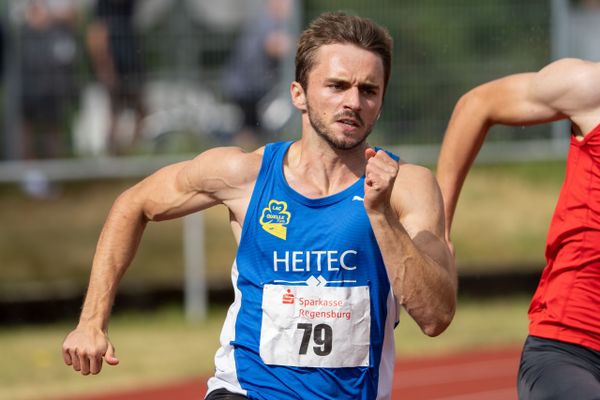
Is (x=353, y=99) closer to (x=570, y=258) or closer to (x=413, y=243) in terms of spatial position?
(x=413, y=243)

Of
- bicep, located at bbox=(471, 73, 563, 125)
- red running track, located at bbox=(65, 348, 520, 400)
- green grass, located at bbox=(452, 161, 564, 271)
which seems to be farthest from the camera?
green grass, located at bbox=(452, 161, 564, 271)

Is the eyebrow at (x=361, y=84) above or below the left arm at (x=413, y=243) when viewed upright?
above

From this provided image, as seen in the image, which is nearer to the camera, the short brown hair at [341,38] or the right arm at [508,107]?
the short brown hair at [341,38]

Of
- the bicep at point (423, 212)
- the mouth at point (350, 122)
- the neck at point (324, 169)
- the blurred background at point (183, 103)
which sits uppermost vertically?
the mouth at point (350, 122)

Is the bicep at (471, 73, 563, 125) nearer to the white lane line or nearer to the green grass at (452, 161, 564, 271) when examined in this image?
the white lane line

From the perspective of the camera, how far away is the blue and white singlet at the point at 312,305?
13.8ft

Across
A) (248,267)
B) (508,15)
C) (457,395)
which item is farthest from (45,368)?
(248,267)

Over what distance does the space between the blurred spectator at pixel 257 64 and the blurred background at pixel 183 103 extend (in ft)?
0.05

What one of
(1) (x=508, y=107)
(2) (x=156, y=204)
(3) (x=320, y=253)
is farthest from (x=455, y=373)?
(3) (x=320, y=253)

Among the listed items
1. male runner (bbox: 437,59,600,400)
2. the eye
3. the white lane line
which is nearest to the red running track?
the white lane line

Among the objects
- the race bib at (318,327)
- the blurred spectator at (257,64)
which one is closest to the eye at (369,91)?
the race bib at (318,327)

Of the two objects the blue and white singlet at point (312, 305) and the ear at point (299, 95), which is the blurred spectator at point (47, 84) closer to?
the ear at point (299, 95)

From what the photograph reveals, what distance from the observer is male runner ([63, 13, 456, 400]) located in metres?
4.21

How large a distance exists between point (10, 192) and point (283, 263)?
9.88 metres
